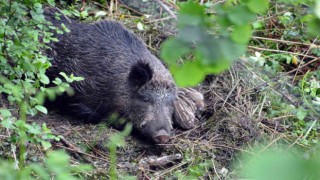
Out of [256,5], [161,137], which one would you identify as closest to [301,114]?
[161,137]

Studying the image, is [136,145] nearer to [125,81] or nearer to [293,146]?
[125,81]

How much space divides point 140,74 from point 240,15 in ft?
14.6

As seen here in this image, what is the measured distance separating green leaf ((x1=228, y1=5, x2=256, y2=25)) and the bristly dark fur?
13.7 ft

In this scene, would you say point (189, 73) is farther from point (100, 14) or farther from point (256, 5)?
point (100, 14)

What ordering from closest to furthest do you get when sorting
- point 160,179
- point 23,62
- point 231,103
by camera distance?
point 23,62 < point 160,179 < point 231,103

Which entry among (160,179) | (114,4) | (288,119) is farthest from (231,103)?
(114,4)

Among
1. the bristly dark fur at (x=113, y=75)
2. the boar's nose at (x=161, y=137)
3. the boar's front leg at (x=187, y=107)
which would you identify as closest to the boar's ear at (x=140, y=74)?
the bristly dark fur at (x=113, y=75)

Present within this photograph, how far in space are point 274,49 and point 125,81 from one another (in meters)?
2.13

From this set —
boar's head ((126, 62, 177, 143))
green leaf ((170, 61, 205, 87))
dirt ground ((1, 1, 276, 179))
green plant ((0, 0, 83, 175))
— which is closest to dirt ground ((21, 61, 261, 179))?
dirt ground ((1, 1, 276, 179))

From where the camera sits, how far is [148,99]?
236 inches

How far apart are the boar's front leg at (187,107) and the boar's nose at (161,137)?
47 cm

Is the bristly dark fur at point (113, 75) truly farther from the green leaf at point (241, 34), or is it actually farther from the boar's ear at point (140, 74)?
the green leaf at point (241, 34)

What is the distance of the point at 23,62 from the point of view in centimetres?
449

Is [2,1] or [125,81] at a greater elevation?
[2,1]
